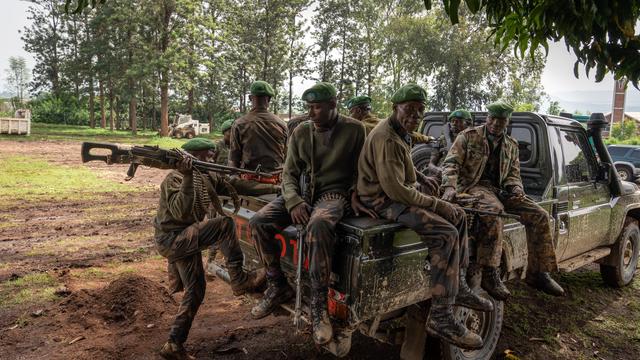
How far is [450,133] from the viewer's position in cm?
560

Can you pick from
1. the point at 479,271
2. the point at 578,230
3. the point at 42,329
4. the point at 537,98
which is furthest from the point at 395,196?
the point at 537,98

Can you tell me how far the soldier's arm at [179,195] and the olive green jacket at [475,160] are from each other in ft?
7.65

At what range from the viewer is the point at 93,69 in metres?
33.8

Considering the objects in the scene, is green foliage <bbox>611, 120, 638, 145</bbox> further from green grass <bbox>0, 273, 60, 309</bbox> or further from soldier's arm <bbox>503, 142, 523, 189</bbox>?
green grass <bbox>0, 273, 60, 309</bbox>

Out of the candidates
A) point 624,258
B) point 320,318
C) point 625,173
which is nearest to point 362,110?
point 320,318

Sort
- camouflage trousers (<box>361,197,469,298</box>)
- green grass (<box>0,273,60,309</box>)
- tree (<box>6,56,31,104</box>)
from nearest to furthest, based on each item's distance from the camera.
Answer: camouflage trousers (<box>361,197,469,298</box>)
green grass (<box>0,273,60,309</box>)
tree (<box>6,56,31,104</box>)

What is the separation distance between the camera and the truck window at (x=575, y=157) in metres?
4.94

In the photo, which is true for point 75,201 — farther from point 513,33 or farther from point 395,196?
point 513,33

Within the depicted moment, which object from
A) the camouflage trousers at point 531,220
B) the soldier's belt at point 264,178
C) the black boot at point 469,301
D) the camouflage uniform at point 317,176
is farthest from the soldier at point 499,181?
the soldier's belt at point 264,178

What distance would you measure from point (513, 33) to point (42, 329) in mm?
4604

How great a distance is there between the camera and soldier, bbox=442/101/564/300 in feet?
13.5

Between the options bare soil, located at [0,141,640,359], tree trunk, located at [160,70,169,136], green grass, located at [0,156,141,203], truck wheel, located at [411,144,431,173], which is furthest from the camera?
tree trunk, located at [160,70,169,136]

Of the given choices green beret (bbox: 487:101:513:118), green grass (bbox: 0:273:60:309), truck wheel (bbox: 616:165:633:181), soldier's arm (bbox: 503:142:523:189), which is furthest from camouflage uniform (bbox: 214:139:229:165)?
truck wheel (bbox: 616:165:633:181)

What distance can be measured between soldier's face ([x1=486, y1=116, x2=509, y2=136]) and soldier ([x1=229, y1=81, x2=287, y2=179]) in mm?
2171
